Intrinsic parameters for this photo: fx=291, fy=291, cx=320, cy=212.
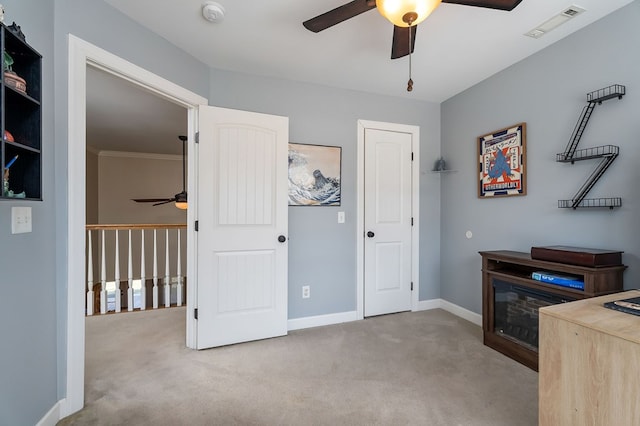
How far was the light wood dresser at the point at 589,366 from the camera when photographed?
3.39ft

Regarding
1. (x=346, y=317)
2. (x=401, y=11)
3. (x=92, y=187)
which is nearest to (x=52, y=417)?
(x=346, y=317)

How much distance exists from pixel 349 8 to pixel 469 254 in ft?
8.59

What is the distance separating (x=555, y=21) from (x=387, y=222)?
206 cm

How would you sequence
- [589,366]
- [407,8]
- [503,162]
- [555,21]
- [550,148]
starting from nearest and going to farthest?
[589,366]
[407,8]
[555,21]
[550,148]
[503,162]

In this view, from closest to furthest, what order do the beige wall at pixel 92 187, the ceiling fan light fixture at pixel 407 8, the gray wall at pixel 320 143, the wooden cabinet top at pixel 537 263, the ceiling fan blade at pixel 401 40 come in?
the ceiling fan light fixture at pixel 407 8
the ceiling fan blade at pixel 401 40
the wooden cabinet top at pixel 537 263
the gray wall at pixel 320 143
the beige wall at pixel 92 187

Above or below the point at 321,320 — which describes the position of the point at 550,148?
above

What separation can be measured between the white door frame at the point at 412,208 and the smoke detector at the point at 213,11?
5.39 ft

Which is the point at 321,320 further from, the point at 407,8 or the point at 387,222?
the point at 407,8

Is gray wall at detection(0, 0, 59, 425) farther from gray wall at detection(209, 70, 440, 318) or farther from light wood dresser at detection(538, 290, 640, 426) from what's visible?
light wood dresser at detection(538, 290, 640, 426)

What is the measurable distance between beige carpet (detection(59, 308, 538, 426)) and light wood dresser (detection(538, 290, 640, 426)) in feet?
1.71

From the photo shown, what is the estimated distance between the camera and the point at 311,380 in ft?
6.53

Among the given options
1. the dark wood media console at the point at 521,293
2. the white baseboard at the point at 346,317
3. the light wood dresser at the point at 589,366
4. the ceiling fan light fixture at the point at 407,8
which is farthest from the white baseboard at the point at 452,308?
the ceiling fan light fixture at the point at 407,8

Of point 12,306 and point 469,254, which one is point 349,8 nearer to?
point 12,306

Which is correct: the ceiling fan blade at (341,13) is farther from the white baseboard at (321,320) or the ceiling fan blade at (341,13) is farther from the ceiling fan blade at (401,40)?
the white baseboard at (321,320)
